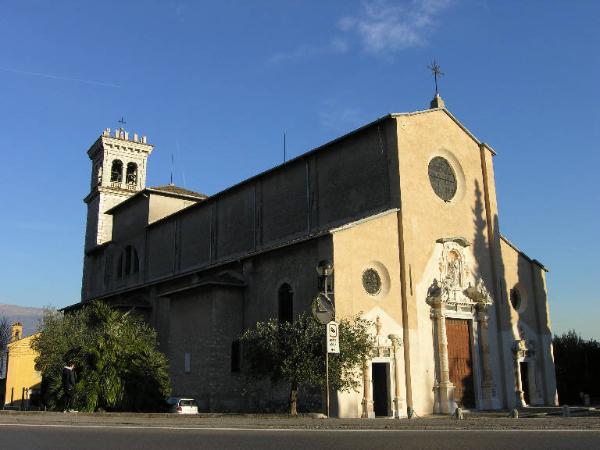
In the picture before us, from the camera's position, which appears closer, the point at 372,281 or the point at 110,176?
the point at 372,281

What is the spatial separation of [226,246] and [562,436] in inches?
983

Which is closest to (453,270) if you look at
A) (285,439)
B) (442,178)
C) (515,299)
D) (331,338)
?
(442,178)

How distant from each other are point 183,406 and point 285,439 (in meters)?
14.3

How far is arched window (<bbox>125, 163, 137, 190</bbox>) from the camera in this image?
5341 cm

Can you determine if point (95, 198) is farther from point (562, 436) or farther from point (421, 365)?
point (562, 436)

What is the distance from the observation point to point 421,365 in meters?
24.2

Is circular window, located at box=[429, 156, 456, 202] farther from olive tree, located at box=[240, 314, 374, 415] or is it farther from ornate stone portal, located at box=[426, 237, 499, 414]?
olive tree, located at box=[240, 314, 374, 415]

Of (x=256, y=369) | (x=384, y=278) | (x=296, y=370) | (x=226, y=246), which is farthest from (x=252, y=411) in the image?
(x=226, y=246)

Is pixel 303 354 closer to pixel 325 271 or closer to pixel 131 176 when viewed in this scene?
pixel 325 271

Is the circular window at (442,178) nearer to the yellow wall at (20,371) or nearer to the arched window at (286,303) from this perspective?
the arched window at (286,303)

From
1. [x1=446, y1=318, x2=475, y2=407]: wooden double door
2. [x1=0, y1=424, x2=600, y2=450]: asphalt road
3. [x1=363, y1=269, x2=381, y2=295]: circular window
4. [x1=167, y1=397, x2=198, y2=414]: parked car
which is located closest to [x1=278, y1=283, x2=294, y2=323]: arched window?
[x1=363, y1=269, x2=381, y2=295]: circular window

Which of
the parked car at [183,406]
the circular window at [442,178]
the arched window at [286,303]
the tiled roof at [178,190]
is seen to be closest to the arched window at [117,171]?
the tiled roof at [178,190]

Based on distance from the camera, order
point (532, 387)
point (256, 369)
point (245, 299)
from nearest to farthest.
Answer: point (256, 369)
point (245, 299)
point (532, 387)

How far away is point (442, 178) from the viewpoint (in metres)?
28.7
